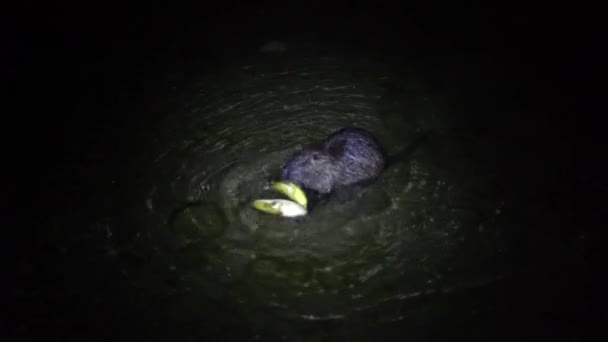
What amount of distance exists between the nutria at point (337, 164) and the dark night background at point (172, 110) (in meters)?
1.31

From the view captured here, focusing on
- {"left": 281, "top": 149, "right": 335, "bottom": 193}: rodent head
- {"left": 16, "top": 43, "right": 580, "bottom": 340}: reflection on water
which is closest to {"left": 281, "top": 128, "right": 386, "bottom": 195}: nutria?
{"left": 281, "top": 149, "right": 335, "bottom": 193}: rodent head

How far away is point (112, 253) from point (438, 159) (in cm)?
313

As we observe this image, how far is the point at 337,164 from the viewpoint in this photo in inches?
168

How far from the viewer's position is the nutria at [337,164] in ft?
13.8

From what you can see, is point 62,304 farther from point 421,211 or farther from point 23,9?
point 23,9

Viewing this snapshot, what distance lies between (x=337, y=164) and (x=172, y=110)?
2.54m

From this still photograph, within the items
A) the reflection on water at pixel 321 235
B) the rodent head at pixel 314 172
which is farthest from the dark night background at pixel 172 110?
the rodent head at pixel 314 172

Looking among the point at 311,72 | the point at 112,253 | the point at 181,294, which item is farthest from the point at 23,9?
the point at 181,294

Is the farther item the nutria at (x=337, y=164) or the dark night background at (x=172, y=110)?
the nutria at (x=337, y=164)

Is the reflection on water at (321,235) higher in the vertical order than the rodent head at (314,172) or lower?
lower

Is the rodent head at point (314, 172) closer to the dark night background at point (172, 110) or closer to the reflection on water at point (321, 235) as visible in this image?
the reflection on water at point (321, 235)

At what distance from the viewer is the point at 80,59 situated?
23.4 feet

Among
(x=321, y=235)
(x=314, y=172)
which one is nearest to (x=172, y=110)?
(x=314, y=172)

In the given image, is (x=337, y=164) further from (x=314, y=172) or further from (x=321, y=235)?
(x=321, y=235)
